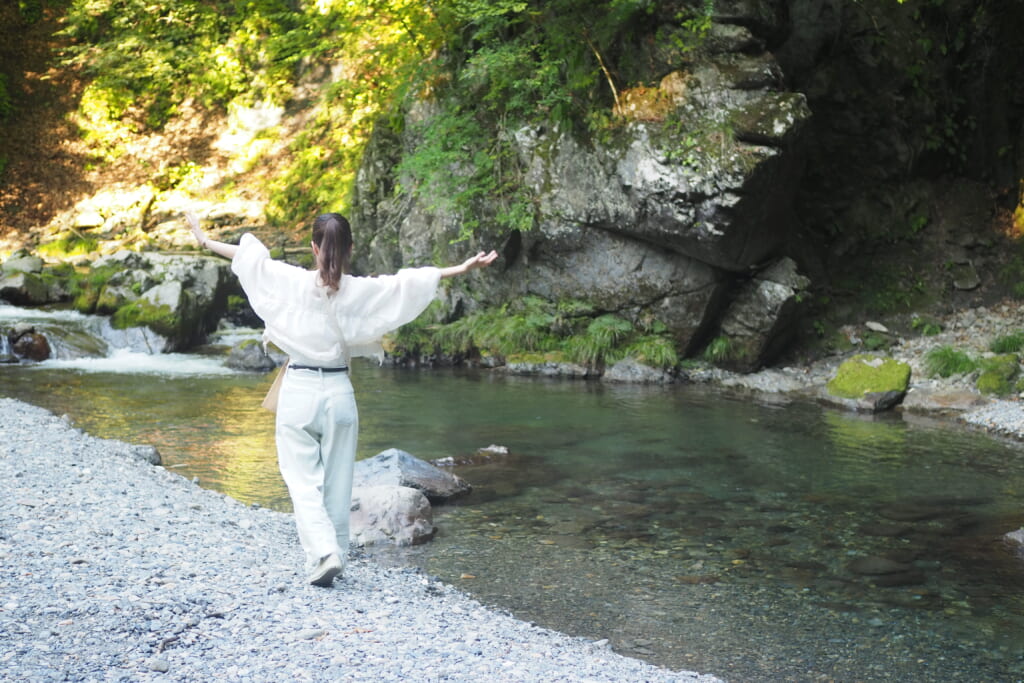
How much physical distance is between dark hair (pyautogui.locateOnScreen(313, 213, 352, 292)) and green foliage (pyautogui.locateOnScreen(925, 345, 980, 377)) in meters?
11.9

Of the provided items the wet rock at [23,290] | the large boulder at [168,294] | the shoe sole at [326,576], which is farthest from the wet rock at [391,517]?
the wet rock at [23,290]

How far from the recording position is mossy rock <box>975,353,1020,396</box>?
12617 millimetres

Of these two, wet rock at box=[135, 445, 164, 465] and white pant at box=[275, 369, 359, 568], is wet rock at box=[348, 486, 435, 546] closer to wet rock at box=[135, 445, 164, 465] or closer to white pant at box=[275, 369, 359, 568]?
white pant at box=[275, 369, 359, 568]

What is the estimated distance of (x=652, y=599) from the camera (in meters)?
5.59

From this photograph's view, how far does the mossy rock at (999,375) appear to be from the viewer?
41.4 feet

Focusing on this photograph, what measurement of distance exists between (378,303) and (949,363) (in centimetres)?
1177

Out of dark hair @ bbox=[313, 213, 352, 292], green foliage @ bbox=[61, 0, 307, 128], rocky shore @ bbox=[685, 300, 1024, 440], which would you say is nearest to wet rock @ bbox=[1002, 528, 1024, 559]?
rocky shore @ bbox=[685, 300, 1024, 440]

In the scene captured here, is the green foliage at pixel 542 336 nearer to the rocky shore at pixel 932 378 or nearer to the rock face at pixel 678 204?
the rock face at pixel 678 204

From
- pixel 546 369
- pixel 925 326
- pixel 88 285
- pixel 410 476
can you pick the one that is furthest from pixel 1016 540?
pixel 88 285

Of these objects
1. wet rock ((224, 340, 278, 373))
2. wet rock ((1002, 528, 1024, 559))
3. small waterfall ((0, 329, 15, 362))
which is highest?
wet rock ((1002, 528, 1024, 559))

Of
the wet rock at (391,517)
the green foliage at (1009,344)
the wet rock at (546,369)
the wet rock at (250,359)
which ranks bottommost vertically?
the wet rock at (250,359)

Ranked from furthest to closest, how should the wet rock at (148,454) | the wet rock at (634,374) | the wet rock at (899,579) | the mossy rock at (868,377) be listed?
the wet rock at (634,374), the mossy rock at (868,377), the wet rock at (148,454), the wet rock at (899,579)

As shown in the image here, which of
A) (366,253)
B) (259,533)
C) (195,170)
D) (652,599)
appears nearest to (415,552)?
(259,533)

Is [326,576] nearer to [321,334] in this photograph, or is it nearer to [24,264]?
[321,334]
